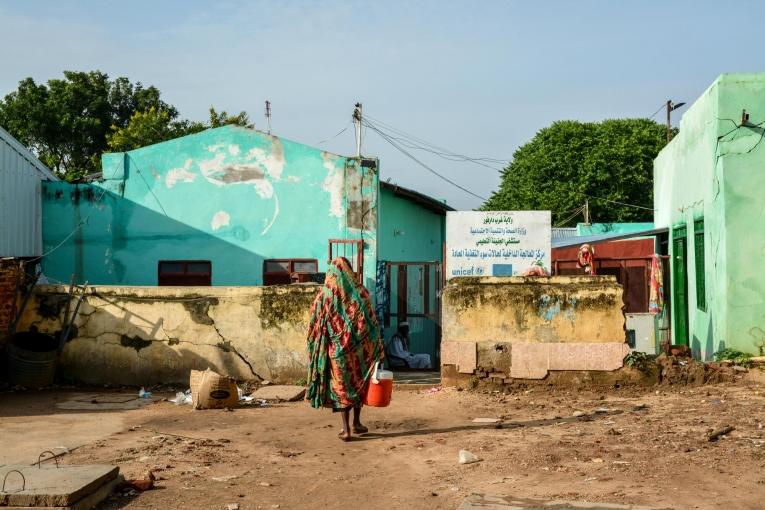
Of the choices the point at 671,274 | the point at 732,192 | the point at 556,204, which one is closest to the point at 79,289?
the point at 732,192

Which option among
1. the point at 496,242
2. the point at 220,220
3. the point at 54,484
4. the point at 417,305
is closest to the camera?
the point at 54,484

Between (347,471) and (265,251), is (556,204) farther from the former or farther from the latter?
(347,471)

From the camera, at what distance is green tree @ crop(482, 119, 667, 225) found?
35625mm

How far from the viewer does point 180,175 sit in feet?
53.5

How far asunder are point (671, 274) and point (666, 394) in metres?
6.68

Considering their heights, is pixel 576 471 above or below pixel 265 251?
below

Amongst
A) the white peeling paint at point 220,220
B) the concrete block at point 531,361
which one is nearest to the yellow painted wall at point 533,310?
the concrete block at point 531,361

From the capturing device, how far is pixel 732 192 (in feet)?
35.9

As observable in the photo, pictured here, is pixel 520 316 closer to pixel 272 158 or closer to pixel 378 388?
pixel 378 388

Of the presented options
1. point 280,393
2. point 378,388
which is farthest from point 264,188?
point 378,388

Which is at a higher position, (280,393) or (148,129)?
(148,129)

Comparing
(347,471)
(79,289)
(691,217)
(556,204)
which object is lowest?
(347,471)

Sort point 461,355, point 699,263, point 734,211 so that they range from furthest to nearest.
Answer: point 699,263
point 734,211
point 461,355

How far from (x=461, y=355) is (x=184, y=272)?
7.96 meters
